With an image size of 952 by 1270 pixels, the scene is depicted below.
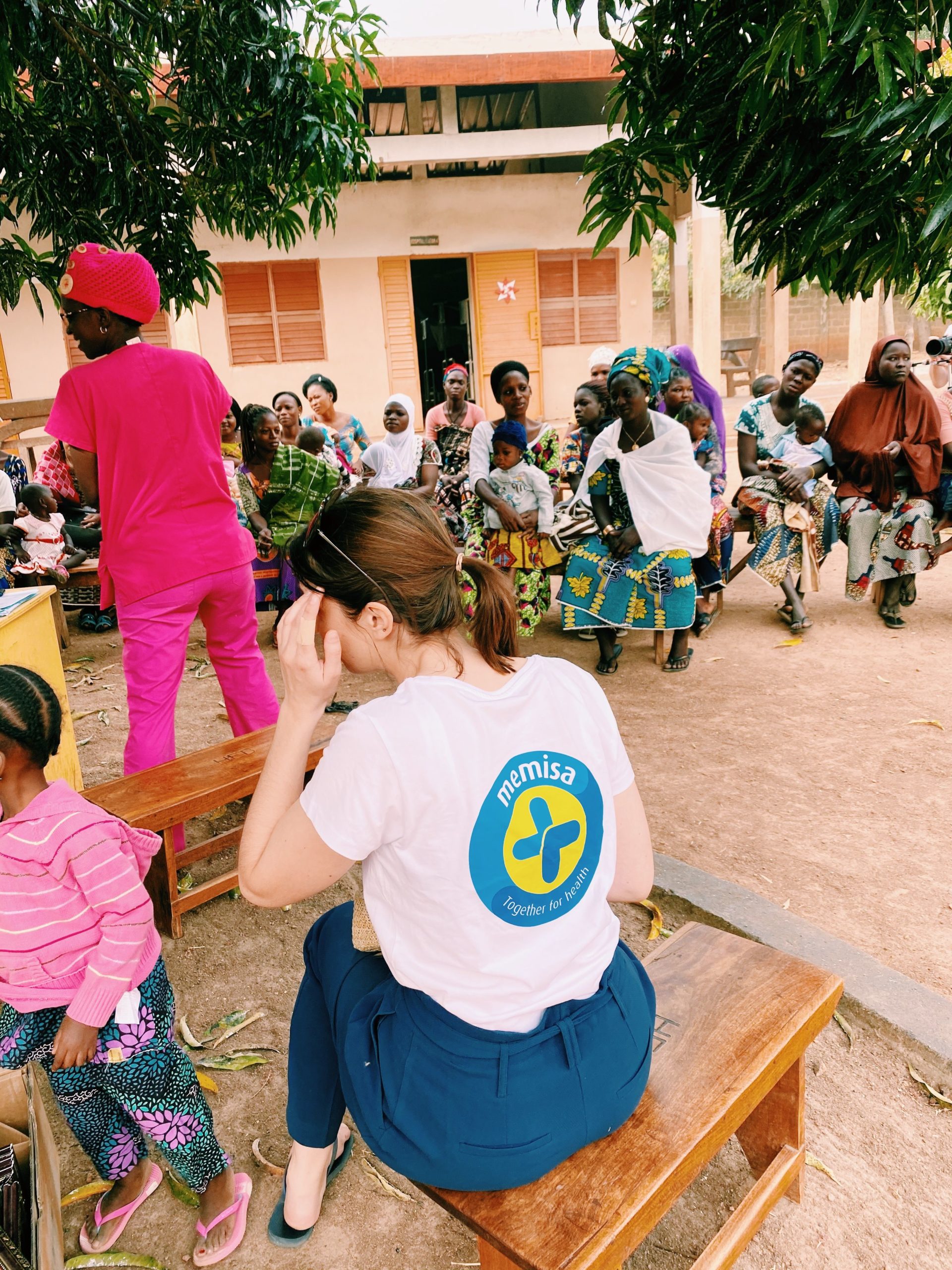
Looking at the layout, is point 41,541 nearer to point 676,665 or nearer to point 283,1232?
point 676,665

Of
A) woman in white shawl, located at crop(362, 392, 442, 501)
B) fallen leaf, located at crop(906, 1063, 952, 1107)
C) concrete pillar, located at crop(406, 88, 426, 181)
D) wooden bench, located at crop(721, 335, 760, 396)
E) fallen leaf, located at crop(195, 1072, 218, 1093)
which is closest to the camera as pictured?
fallen leaf, located at crop(906, 1063, 952, 1107)

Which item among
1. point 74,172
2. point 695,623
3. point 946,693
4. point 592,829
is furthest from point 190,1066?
point 695,623

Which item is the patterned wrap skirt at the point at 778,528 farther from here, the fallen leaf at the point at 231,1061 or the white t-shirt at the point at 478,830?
the white t-shirt at the point at 478,830

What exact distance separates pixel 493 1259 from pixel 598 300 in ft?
44.6

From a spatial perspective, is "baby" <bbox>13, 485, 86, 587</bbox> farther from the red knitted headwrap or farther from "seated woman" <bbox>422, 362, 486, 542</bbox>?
the red knitted headwrap

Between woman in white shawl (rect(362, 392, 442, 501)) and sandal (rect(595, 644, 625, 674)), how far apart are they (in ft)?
7.62

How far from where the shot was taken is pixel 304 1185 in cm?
177

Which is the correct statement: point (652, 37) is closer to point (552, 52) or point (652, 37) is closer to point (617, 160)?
point (617, 160)

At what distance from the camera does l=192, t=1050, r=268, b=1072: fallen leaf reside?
2.29 m

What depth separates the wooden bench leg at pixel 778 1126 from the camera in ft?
5.79

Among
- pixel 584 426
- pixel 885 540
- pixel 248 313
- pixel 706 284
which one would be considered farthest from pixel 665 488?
pixel 248 313

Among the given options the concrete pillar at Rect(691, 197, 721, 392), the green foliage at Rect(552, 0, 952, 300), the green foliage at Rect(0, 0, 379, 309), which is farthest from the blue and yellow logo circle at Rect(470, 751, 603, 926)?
the concrete pillar at Rect(691, 197, 721, 392)

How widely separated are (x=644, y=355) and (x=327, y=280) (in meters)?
8.83

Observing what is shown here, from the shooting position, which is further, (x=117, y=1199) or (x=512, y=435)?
(x=512, y=435)
